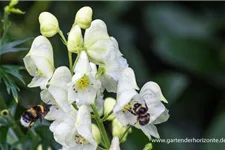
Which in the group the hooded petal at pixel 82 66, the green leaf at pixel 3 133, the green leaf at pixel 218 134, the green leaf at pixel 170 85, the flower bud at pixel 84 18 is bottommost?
the green leaf at pixel 218 134


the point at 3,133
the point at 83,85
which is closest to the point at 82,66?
the point at 83,85

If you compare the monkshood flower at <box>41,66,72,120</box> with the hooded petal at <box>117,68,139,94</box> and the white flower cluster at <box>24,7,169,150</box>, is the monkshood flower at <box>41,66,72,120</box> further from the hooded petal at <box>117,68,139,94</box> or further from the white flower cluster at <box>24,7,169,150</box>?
the hooded petal at <box>117,68,139,94</box>

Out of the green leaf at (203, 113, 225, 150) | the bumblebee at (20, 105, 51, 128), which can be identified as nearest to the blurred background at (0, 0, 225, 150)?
the green leaf at (203, 113, 225, 150)

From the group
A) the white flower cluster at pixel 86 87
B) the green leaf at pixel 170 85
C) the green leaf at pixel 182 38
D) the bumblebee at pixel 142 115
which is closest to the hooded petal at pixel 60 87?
the white flower cluster at pixel 86 87

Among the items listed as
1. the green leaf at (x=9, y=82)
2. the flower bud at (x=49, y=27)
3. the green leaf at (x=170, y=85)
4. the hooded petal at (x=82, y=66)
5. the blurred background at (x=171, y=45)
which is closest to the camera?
the hooded petal at (x=82, y=66)

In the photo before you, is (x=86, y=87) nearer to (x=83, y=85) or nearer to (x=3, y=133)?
(x=83, y=85)

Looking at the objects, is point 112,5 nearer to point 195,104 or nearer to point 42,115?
point 195,104

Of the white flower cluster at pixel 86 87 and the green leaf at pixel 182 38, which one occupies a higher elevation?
the white flower cluster at pixel 86 87

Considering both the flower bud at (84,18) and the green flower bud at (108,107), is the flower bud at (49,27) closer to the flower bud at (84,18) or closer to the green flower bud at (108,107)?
the flower bud at (84,18)
